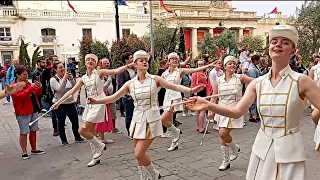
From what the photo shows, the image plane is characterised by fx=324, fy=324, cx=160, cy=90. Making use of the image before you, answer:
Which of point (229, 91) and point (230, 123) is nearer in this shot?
point (230, 123)

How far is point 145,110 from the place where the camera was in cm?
478

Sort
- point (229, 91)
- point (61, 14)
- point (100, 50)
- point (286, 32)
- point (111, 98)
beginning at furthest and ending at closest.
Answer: point (61, 14)
point (100, 50)
point (229, 91)
point (111, 98)
point (286, 32)

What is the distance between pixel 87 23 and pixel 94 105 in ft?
125

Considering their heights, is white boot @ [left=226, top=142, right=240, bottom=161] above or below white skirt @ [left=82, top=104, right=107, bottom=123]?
below

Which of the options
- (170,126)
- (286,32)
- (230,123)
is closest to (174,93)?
(170,126)

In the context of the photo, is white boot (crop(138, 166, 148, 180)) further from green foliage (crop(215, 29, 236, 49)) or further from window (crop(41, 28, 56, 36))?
window (crop(41, 28, 56, 36))

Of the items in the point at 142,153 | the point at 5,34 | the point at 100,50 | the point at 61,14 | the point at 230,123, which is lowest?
the point at 142,153

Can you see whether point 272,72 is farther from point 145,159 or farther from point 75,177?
point 75,177

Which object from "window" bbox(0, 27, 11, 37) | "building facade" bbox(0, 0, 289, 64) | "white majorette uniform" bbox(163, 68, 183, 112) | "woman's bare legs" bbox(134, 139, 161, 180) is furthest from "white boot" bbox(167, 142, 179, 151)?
"window" bbox(0, 27, 11, 37)

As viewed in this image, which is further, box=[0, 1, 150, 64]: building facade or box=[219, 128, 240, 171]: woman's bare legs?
box=[0, 1, 150, 64]: building facade

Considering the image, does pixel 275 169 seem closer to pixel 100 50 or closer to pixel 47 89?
pixel 47 89

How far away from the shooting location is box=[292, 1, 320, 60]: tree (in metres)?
16.6

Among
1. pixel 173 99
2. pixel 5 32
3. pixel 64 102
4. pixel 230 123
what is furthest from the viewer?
pixel 5 32

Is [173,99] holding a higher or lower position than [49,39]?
lower
